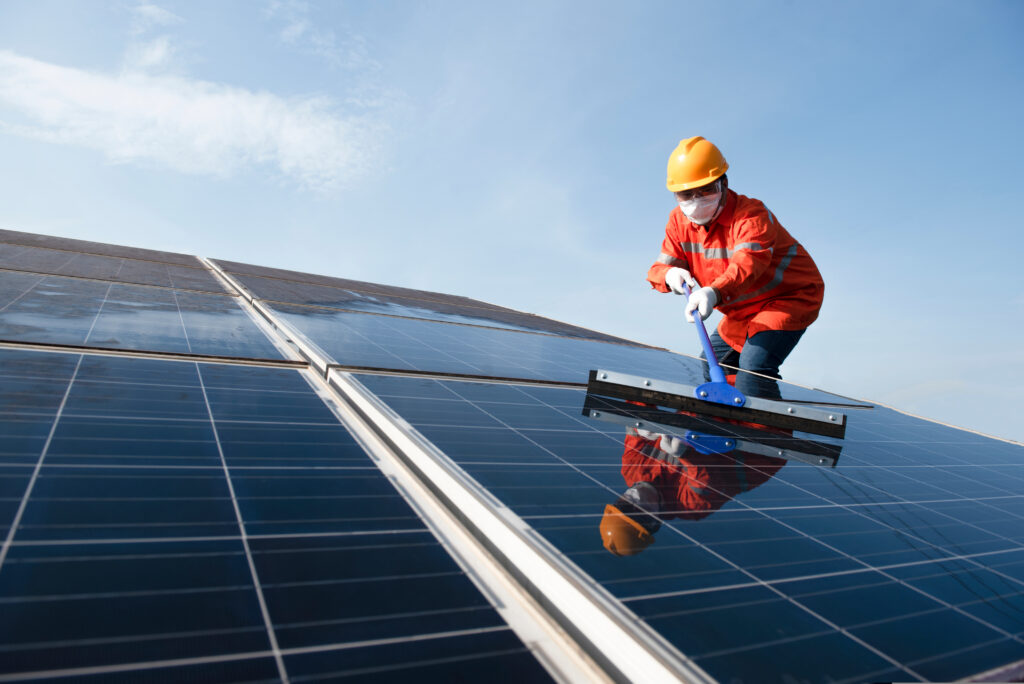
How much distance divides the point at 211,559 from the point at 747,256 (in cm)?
501

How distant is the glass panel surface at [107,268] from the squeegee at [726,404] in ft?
19.5

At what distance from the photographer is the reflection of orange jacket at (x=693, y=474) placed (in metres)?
2.48

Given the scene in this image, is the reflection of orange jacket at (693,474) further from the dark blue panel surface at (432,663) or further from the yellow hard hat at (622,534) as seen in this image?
the dark blue panel surface at (432,663)

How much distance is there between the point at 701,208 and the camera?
19.3 feet

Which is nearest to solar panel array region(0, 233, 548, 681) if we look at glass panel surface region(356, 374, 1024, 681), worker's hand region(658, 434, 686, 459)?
glass panel surface region(356, 374, 1024, 681)

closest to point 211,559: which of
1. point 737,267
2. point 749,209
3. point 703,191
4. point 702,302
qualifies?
point 702,302

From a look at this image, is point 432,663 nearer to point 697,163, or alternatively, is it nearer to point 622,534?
point 622,534

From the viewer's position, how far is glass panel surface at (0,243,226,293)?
7.70 m

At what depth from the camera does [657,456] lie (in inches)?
122

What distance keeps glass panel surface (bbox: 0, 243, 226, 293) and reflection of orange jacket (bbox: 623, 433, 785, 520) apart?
6.81m

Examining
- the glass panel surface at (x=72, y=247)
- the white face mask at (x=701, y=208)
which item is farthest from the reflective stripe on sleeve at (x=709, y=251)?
the glass panel surface at (x=72, y=247)

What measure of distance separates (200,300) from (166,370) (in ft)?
12.1

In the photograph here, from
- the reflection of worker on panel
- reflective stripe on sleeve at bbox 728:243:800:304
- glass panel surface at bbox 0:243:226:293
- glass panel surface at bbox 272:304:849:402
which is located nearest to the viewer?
the reflection of worker on panel

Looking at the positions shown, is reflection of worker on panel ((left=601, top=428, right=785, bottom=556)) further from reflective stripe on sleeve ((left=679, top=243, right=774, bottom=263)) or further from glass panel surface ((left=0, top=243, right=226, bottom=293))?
glass panel surface ((left=0, top=243, right=226, bottom=293))
